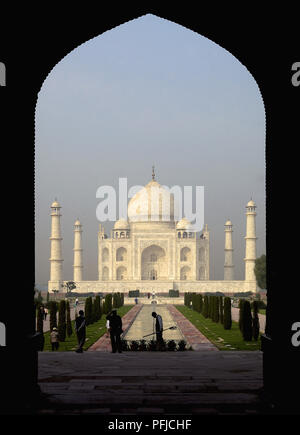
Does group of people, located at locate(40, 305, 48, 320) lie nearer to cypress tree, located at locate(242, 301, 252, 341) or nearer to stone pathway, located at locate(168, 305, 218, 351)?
stone pathway, located at locate(168, 305, 218, 351)

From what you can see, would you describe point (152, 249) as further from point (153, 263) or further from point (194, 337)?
point (194, 337)

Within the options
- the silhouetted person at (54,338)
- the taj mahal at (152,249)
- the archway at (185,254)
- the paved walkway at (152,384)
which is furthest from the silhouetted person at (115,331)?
the archway at (185,254)

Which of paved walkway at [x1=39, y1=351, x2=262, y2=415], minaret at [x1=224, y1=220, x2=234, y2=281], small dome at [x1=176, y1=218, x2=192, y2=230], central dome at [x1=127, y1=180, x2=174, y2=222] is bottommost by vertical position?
paved walkway at [x1=39, y1=351, x2=262, y2=415]

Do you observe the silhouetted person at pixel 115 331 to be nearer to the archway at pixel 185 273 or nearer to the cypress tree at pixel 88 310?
the cypress tree at pixel 88 310

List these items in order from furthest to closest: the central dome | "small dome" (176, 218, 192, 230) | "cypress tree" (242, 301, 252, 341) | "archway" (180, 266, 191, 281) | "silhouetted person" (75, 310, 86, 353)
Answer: "small dome" (176, 218, 192, 230) → the central dome → "archway" (180, 266, 191, 281) → "cypress tree" (242, 301, 252, 341) → "silhouetted person" (75, 310, 86, 353)

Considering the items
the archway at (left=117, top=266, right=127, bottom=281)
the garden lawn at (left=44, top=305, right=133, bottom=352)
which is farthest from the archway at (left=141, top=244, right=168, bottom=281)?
the garden lawn at (left=44, top=305, right=133, bottom=352)
